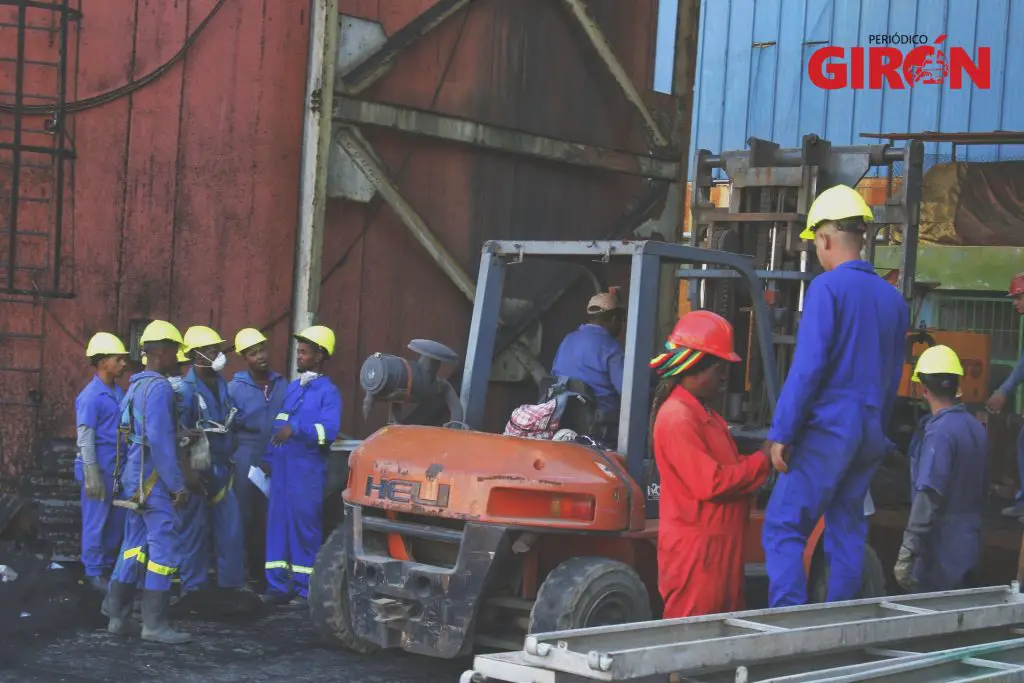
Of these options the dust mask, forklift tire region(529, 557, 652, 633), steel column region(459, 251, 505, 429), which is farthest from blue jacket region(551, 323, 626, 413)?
the dust mask

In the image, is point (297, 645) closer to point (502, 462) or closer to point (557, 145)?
point (502, 462)

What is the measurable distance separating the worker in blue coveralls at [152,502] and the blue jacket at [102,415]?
1.06 m

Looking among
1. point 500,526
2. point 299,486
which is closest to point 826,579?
point 500,526

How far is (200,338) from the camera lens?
30.0 ft

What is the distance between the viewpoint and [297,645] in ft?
25.2

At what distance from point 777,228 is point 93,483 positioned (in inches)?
188

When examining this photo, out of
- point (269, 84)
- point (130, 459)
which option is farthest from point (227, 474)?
point (269, 84)

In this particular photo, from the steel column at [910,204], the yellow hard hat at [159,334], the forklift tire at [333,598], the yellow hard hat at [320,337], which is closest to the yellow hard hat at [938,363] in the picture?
the steel column at [910,204]

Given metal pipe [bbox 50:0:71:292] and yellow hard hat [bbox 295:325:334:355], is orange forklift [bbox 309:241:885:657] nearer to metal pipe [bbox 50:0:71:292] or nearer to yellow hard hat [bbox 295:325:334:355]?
yellow hard hat [bbox 295:325:334:355]

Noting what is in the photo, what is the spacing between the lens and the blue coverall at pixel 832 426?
5.75 metres

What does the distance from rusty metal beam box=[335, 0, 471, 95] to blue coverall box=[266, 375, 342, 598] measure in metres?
2.38

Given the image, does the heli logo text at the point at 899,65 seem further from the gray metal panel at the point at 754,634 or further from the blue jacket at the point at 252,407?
the gray metal panel at the point at 754,634

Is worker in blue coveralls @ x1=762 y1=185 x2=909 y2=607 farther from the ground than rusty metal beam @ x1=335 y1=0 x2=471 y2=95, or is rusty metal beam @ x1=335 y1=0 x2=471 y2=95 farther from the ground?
rusty metal beam @ x1=335 y1=0 x2=471 y2=95

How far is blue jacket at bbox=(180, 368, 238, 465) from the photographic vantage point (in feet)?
28.2
